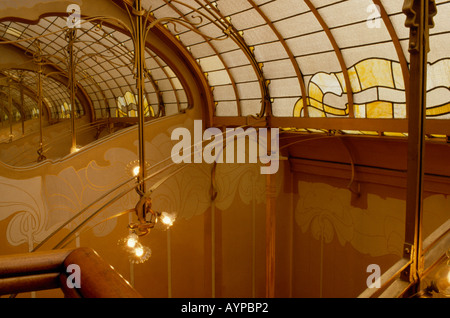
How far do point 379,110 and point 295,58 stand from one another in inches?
58.0

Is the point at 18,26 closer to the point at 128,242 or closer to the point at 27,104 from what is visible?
the point at 128,242

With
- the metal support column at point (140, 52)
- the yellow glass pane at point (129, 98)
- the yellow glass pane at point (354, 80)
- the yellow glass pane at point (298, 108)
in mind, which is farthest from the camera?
the yellow glass pane at point (129, 98)


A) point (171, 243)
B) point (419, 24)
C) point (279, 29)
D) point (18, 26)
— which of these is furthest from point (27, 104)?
point (419, 24)

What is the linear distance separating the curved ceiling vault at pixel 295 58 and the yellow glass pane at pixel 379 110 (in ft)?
0.04

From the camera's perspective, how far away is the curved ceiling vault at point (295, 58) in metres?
4.32

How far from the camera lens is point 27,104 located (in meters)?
22.0

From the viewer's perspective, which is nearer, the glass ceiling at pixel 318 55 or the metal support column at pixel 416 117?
the metal support column at pixel 416 117

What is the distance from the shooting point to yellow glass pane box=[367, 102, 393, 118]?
15.8ft

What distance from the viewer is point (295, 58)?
18.0 feet

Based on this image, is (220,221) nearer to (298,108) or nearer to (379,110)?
(298,108)

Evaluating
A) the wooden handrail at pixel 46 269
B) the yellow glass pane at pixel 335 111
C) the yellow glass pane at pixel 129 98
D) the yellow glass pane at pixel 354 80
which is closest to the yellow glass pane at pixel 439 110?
the yellow glass pane at pixel 354 80

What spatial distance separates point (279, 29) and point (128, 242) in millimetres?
3694

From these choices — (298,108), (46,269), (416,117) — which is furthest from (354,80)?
(46,269)

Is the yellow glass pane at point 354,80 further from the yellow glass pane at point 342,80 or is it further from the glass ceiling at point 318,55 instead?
the yellow glass pane at point 342,80
